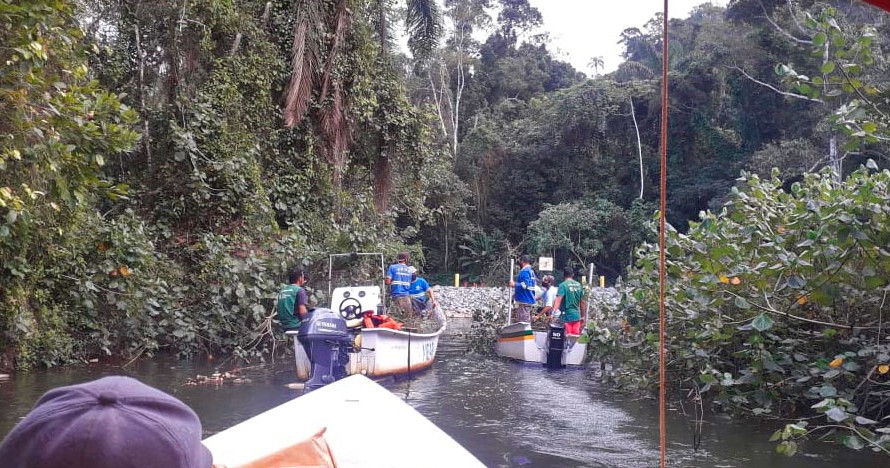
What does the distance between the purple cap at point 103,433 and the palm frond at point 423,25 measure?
623 inches

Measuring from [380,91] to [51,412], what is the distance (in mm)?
16362

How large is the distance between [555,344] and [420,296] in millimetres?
2689

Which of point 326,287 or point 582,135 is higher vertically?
point 582,135

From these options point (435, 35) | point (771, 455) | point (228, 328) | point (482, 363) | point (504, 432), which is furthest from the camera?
point (435, 35)

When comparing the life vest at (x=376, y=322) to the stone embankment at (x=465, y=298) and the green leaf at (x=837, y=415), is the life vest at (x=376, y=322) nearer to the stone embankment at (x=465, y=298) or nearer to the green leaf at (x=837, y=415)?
the green leaf at (x=837, y=415)

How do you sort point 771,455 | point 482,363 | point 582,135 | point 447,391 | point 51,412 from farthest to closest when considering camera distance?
point 582,135, point 482,363, point 447,391, point 771,455, point 51,412

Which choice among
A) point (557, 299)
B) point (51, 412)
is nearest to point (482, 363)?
point (557, 299)

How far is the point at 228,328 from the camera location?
44.4 feet

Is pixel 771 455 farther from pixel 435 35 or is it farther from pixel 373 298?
pixel 435 35

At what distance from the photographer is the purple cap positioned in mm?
1302

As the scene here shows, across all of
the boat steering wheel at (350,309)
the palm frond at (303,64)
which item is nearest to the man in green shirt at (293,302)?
the boat steering wheel at (350,309)

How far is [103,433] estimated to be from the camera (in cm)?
132

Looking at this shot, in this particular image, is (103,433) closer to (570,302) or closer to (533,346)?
(570,302)

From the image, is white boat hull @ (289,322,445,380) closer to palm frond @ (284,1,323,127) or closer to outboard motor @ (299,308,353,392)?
outboard motor @ (299,308,353,392)
